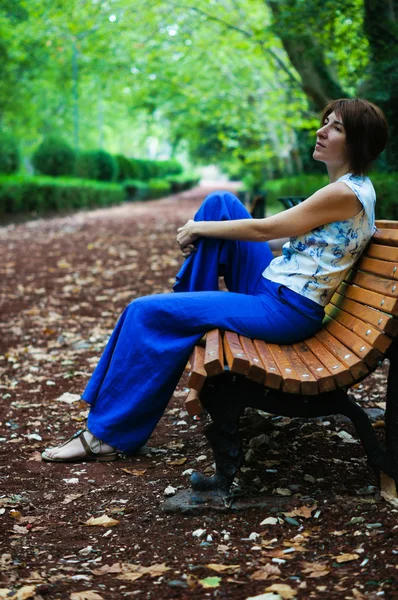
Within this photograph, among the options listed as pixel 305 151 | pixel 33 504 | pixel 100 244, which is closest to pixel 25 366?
pixel 33 504

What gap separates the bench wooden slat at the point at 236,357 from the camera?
2.59 m

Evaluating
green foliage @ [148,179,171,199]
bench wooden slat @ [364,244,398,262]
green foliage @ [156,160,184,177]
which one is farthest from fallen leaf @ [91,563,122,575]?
green foliage @ [156,160,184,177]

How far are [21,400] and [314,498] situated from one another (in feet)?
8.00

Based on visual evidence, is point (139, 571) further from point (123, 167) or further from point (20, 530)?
point (123, 167)

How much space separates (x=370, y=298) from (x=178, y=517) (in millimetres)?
1168

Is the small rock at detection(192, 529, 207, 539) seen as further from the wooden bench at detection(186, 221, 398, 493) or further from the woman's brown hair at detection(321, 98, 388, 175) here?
the woman's brown hair at detection(321, 98, 388, 175)

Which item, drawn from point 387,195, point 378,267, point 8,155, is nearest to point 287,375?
point 378,267

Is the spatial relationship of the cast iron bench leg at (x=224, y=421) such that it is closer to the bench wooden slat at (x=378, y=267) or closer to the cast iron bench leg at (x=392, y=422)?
the cast iron bench leg at (x=392, y=422)

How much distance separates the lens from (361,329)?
9.34 ft

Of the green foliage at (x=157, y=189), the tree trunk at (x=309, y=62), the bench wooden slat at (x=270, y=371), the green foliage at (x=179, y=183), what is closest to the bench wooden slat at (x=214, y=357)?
the bench wooden slat at (x=270, y=371)

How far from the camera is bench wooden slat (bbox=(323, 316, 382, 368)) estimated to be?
8.65 ft

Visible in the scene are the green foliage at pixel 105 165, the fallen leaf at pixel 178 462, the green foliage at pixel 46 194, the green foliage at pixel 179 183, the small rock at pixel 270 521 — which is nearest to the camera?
the small rock at pixel 270 521

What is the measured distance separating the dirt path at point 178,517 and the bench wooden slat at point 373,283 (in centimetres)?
82

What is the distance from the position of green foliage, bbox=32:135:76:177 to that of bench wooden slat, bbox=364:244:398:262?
78.0 feet
